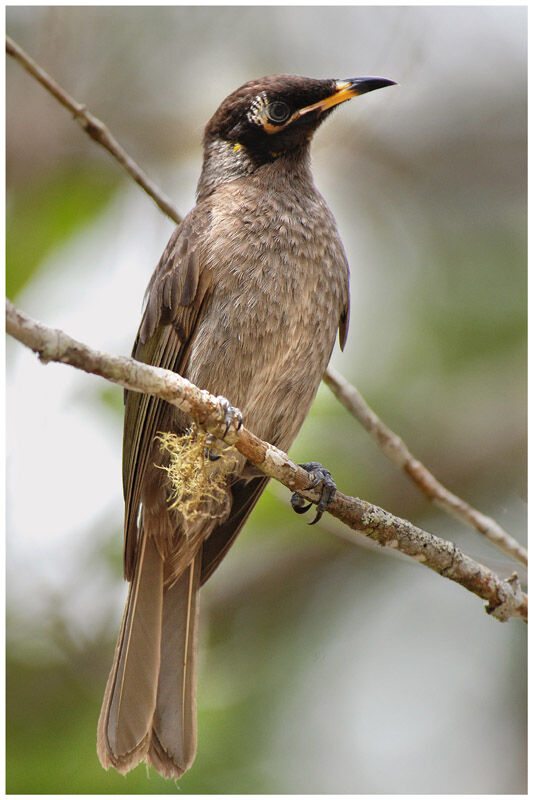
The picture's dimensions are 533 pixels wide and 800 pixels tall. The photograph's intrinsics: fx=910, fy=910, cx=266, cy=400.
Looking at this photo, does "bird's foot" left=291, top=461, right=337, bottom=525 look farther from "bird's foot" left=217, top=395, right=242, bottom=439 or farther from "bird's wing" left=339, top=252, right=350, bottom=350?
"bird's wing" left=339, top=252, right=350, bottom=350

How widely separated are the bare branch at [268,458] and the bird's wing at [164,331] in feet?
1.62

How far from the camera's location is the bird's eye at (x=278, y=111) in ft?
10.8

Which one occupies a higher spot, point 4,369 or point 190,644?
point 4,369

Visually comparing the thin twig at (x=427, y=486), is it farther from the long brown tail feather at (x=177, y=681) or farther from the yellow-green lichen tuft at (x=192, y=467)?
the long brown tail feather at (x=177, y=681)

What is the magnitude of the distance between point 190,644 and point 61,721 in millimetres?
514

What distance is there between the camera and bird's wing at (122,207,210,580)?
2922mm

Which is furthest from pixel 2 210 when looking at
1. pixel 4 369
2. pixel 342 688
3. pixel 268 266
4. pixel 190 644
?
pixel 342 688

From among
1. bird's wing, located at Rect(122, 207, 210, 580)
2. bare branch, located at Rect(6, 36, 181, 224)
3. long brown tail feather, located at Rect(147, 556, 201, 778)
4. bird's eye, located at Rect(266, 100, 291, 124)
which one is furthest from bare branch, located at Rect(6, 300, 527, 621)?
bird's eye, located at Rect(266, 100, 291, 124)

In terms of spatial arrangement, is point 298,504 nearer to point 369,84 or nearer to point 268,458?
point 268,458

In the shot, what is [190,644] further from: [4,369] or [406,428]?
[406,428]

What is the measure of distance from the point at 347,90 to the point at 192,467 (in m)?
1.47

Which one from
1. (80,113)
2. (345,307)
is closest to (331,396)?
(345,307)

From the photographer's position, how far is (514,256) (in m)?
3.44

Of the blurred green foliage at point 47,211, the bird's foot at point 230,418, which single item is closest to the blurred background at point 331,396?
the blurred green foliage at point 47,211
